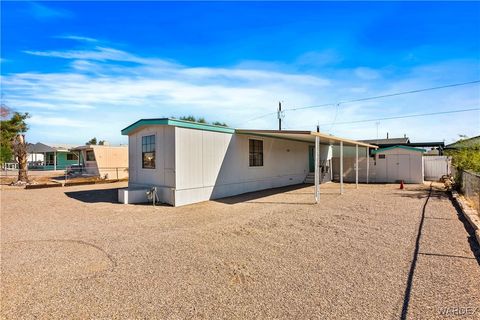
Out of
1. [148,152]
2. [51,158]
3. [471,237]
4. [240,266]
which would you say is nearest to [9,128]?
[51,158]

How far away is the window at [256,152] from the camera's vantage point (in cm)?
1195

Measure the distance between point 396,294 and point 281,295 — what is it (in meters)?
1.32

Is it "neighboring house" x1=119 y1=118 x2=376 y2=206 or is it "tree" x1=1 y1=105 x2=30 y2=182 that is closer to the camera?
"neighboring house" x1=119 y1=118 x2=376 y2=206

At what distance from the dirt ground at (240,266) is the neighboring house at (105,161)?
504 inches

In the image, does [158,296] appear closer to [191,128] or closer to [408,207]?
[191,128]

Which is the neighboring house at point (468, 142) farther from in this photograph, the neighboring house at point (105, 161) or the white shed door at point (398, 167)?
the neighboring house at point (105, 161)

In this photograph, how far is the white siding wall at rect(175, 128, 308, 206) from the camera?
9.08 metres

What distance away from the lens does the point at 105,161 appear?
20.3 m

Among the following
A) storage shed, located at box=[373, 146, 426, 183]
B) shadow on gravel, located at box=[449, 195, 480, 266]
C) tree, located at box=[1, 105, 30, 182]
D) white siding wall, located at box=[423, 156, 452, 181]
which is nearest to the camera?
shadow on gravel, located at box=[449, 195, 480, 266]

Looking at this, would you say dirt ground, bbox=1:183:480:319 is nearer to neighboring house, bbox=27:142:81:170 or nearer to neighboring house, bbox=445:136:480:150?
neighboring house, bbox=445:136:480:150

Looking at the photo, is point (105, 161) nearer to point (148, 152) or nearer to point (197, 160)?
point (148, 152)

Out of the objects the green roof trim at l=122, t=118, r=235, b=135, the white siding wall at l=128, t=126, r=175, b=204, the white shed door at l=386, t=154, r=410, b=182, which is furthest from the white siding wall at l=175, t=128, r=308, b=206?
the white shed door at l=386, t=154, r=410, b=182

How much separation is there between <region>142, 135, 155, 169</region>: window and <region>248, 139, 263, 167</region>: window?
13.1 ft

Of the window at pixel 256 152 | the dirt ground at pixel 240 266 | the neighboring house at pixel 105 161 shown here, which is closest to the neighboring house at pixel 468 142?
the dirt ground at pixel 240 266
